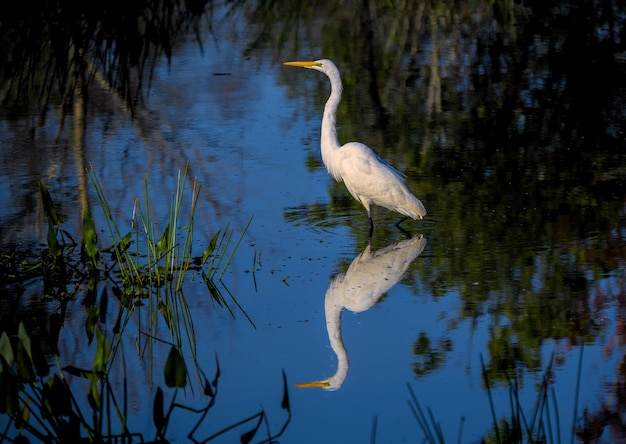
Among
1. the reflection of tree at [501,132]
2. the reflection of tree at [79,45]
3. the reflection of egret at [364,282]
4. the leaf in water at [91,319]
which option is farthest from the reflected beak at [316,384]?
the reflection of tree at [79,45]

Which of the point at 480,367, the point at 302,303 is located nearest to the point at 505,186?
the point at 302,303

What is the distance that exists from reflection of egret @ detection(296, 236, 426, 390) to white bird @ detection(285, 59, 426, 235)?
241 mm

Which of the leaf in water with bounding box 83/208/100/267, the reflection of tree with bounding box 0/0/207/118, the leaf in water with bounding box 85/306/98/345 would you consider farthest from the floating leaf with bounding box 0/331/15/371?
the reflection of tree with bounding box 0/0/207/118

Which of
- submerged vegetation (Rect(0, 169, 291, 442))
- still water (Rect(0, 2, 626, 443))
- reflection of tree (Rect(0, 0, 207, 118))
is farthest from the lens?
reflection of tree (Rect(0, 0, 207, 118))

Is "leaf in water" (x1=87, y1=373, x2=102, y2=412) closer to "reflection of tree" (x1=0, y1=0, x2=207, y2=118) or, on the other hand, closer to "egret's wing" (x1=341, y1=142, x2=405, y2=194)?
"egret's wing" (x1=341, y1=142, x2=405, y2=194)

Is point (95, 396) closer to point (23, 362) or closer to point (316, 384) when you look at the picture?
point (23, 362)

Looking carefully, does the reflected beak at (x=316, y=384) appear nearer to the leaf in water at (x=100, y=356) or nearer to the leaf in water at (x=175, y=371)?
the leaf in water at (x=175, y=371)

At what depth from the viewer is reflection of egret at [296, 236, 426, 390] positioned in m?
4.92

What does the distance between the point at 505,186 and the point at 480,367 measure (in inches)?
109

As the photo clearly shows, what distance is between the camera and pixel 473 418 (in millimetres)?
4027

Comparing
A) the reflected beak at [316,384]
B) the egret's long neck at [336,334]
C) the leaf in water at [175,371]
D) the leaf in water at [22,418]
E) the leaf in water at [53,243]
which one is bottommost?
the reflected beak at [316,384]

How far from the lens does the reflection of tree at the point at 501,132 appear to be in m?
5.50

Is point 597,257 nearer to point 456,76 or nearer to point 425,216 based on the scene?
point 425,216

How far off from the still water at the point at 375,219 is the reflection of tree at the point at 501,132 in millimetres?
25
